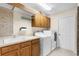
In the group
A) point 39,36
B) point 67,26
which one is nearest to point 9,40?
point 39,36

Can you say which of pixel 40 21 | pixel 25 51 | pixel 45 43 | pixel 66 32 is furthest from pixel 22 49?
pixel 66 32

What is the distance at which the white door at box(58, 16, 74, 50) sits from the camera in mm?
1887

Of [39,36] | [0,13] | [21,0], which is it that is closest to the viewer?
[21,0]

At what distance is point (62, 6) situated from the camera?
74.4 inches

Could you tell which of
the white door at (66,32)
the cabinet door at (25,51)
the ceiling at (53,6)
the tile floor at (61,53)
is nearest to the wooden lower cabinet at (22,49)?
the cabinet door at (25,51)

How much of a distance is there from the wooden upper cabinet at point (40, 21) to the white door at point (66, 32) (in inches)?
9.4

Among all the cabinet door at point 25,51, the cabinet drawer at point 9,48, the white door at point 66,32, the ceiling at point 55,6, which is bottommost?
the cabinet door at point 25,51

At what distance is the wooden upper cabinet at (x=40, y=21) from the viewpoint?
6.63 feet

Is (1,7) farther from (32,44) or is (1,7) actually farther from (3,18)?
(32,44)

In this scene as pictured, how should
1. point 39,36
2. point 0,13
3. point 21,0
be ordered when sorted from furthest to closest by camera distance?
point 39,36, point 0,13, point 21,0

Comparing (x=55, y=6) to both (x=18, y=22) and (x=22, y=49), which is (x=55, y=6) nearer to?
(x=18, y=22)

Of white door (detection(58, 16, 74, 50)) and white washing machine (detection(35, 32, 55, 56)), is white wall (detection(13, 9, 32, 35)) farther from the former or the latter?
white door (detection(58, 16, 74, 50))

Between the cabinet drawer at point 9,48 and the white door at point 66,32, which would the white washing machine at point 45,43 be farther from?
the cabinet drawer at point 9,48

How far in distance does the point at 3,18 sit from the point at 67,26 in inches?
42.4
